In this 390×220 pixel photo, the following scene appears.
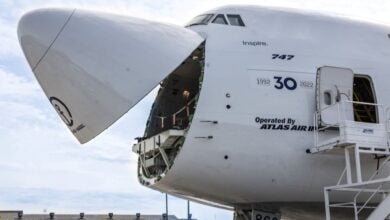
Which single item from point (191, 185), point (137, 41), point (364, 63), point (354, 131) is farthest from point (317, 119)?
point (137, 41)

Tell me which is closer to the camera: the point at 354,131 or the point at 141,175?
the point at 354,131

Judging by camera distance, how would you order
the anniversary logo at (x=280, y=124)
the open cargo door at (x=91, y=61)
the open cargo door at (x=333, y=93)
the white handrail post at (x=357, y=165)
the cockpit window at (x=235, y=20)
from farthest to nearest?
the cockpit window at (x=235, y=20), the open cargo door at (x=333, y=93), the anniversary logo at (x=280, y=124), the white handrail post at (x=357, y=165), the open cargo door at (x=91, y=61)

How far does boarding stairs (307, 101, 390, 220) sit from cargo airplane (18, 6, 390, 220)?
0.11ft

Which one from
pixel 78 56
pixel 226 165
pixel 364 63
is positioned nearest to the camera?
pixel 78 56

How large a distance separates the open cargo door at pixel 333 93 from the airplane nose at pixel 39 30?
22.1ft

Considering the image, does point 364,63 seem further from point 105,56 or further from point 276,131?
point 105,56

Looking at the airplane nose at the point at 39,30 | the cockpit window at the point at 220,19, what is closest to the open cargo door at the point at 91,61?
the airplane nose at the point at 39,30

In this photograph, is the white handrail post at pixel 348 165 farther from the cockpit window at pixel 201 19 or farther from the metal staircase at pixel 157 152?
the cockpit window at pixel 201 19

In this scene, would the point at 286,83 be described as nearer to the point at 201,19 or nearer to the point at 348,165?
the point at 348,165

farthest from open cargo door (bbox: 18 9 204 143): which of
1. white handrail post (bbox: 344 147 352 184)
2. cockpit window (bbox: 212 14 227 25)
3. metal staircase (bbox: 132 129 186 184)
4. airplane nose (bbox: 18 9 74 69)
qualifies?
white handrail post (bbox: 344 147 352 184)

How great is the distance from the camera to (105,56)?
14352 mm

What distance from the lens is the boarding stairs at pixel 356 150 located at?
14.8m

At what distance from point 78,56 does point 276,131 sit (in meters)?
5.29

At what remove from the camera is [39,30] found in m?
14.4
